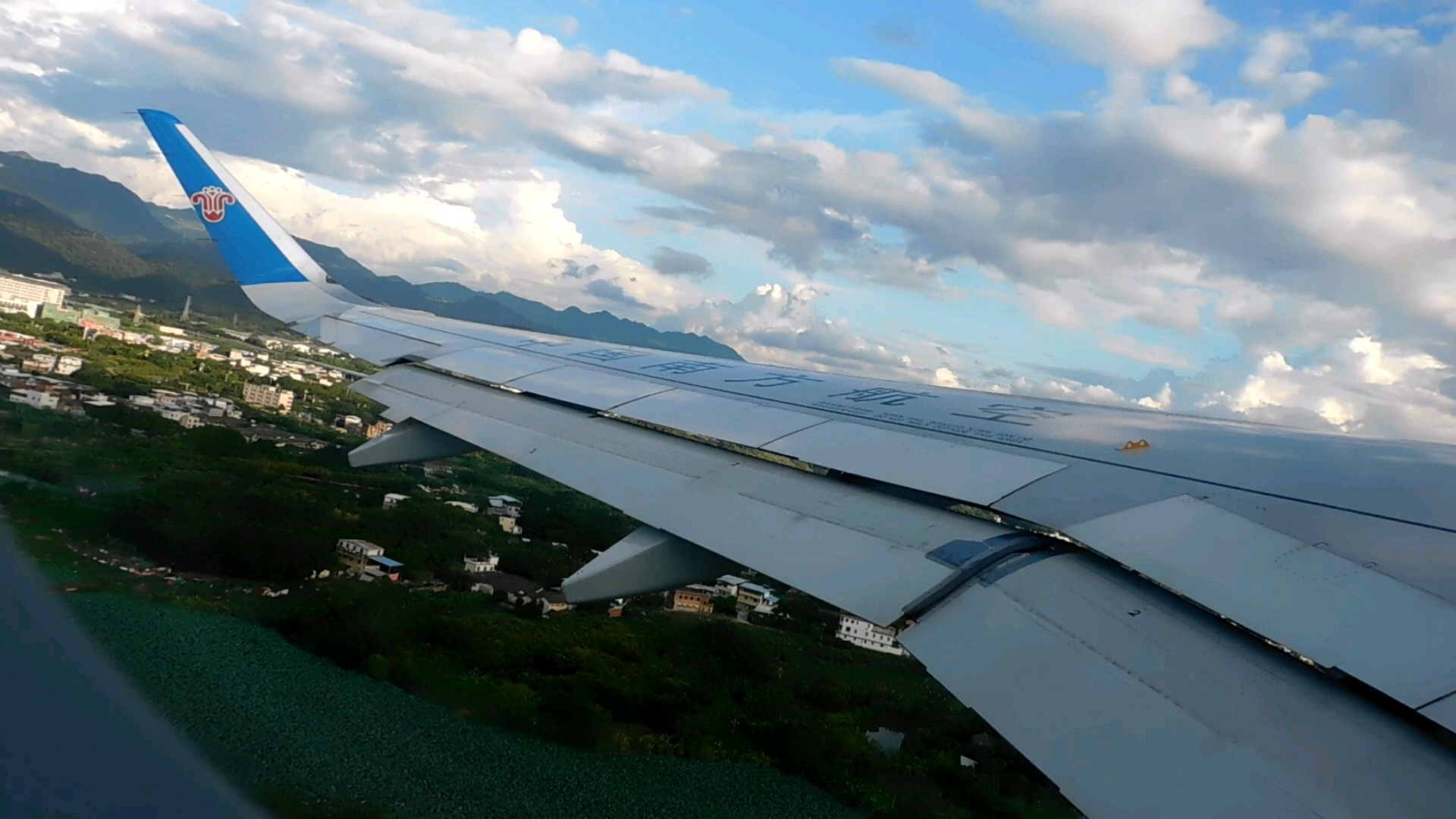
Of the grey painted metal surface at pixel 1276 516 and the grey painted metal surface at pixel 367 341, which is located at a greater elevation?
the grey painted metal surface at pixel 1276 516

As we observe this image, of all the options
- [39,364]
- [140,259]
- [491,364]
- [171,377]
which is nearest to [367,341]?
[491,364]

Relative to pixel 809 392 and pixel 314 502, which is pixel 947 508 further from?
pixel 314 502

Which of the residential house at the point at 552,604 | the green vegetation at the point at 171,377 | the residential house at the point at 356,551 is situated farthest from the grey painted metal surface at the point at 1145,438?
the green vegetation at the point at 171,377

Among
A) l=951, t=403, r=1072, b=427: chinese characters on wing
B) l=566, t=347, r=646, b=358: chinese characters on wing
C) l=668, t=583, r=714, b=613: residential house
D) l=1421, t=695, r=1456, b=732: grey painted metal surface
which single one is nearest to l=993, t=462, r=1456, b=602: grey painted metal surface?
l=1421, t=695, r=1456, b=732: grey painted metal surface

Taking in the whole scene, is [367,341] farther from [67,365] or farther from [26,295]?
[26,295]

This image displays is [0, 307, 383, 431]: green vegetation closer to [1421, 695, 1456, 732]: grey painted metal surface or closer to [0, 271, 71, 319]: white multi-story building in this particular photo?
[0, 271, 71, 319]: white multi-story building

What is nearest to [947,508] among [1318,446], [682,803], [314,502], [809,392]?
[1318,446]

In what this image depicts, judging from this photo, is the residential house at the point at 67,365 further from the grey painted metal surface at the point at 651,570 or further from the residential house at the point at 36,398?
the grey painted metal surface at the point at 651,570
